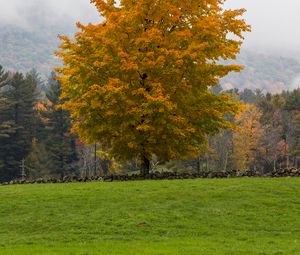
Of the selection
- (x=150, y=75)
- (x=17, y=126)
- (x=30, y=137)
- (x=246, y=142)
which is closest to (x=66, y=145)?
(x=30, y=137)

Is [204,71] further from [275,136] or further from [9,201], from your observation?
[275,136]

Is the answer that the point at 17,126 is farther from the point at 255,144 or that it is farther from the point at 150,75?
the point at 150,75

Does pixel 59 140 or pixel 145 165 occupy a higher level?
pixel 59 140

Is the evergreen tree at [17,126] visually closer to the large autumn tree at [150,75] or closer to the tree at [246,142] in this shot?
the tree at [246,142]

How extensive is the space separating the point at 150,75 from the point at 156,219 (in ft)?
33.2

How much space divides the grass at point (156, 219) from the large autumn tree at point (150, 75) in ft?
13.7

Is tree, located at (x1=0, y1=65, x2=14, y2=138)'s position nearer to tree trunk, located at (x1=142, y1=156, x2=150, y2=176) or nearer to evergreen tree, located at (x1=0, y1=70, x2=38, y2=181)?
evergreen tree, located at (x1=0, y1=70, x2=38, y2=181)

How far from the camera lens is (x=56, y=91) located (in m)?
81.9

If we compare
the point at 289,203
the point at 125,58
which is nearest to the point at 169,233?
the point at 289,203

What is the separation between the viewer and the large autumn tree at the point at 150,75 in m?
22.1

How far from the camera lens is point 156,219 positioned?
14.6m

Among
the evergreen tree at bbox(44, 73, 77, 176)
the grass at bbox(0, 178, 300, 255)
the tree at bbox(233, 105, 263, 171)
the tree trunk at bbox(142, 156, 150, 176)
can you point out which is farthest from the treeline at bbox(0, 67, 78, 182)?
the grass at bbox(0, 178, 300, 255)

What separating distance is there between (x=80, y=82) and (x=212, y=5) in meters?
8.39

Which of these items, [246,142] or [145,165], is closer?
[145,165]
